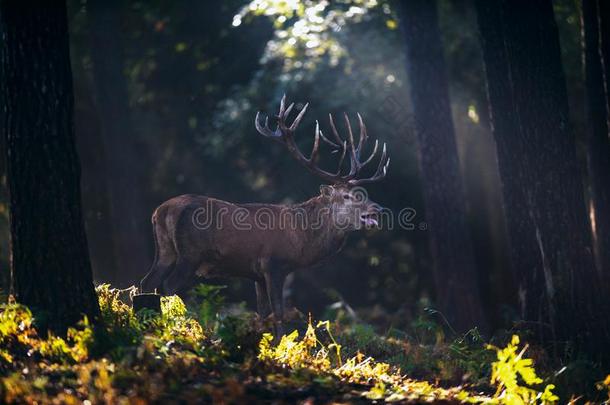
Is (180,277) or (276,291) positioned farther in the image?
(276,291)

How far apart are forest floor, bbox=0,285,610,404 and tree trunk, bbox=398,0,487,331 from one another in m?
4.27

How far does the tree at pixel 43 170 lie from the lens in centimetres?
806

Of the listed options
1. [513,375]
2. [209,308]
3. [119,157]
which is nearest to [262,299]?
[209,308]

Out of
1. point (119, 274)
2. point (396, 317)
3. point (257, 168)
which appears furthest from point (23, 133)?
point (257, 168)

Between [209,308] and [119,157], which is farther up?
[119,157]

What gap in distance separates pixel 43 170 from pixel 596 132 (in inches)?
345

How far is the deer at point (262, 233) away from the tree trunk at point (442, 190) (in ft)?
6.75

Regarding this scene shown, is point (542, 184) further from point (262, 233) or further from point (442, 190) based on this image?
point (442, 190)

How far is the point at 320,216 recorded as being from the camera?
39.9 feet

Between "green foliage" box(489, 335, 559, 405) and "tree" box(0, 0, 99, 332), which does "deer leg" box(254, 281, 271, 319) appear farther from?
"green foliage" box(489, 335, 559, 405)

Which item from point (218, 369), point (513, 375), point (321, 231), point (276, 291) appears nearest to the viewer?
point (218, 369)

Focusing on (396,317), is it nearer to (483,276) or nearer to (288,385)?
(483,276)

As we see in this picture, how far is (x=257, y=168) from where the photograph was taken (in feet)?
75.2

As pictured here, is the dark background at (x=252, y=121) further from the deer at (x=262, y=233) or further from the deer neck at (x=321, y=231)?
the deer at (x=262, y=233)
